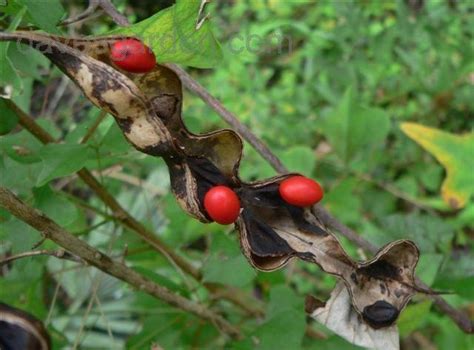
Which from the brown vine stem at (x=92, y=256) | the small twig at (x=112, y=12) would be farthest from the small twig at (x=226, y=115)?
the brown vine stem at (x=92, y=256)

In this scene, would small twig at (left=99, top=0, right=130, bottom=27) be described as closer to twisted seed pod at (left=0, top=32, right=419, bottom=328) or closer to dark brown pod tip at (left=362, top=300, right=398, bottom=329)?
twisted seed pod at (left=0, top=32, right=419, bottom=328)

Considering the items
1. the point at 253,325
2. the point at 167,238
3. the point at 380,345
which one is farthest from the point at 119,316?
the point at 380,345

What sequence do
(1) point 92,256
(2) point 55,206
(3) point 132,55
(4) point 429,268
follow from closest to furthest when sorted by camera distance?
(3) point 132,55 < (1) point 92,256 < (2) point 55,206 < (4) point 429,268

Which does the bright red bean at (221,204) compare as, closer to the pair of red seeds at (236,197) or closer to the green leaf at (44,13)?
the pair of red seeds at (236,197)

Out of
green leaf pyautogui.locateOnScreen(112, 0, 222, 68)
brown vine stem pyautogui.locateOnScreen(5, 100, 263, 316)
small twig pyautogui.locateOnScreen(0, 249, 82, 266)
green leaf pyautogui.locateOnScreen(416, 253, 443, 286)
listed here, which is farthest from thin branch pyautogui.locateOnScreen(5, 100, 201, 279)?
green leaf pyautogui.locateOnScreen(416, 253, 443, 286)

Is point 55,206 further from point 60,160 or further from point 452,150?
point 452,150

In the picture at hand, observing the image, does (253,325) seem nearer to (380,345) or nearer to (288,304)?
(288,304)

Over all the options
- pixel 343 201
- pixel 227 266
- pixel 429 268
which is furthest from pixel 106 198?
pixel 343 201

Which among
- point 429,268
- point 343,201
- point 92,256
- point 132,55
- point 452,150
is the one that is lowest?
point 343,201
